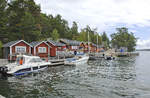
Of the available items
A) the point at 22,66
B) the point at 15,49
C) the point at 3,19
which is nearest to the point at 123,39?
the point at 3,19

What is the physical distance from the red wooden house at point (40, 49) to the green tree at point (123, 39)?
77.2 m

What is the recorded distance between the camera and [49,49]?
3700cm

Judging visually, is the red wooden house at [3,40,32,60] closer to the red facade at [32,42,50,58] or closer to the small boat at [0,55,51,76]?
the red facade at [32,42,50,58]

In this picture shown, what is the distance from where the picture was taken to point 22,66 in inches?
802

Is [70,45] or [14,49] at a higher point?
[70,45]

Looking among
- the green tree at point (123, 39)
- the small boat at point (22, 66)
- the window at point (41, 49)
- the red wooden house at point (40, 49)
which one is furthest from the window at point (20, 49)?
the green tree at point (123, 39)

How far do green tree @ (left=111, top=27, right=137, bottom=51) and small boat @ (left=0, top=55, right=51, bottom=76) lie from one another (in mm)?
88020

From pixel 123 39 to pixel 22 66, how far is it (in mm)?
94692

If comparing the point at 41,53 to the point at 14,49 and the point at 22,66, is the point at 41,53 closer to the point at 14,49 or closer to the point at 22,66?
the point at 14,49

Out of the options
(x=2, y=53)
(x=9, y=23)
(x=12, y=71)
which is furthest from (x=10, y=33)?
(x=12, y=71)

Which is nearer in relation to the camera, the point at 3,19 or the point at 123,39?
the point at 3,19

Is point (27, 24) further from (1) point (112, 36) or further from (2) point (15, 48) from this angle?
(1) point (112, 36)

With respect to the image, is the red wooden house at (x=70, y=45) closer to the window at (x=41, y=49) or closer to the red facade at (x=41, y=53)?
the red facade at (x=41, y=53)

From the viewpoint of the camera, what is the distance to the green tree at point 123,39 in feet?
339
